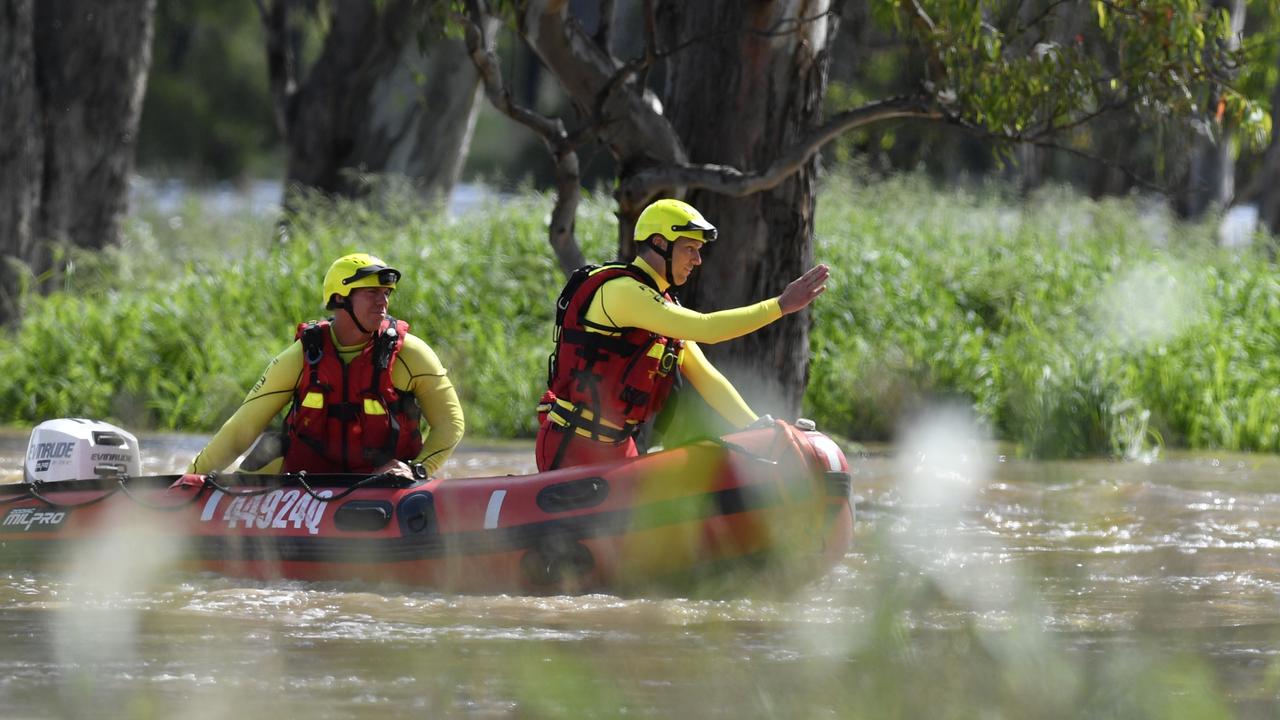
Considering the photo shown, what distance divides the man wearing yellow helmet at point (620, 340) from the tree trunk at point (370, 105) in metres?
11.0

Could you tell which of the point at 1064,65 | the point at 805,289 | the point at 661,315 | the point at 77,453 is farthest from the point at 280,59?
the point at 805,289

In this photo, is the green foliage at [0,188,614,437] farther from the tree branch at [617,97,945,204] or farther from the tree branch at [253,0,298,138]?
the tree branch at [617,97,945,204]

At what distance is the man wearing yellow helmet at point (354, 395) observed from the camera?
768 cm

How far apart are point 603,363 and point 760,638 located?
1.52 metres

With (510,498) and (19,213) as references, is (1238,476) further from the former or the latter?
(19,213)

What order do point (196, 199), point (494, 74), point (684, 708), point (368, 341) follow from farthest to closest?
point (196, 199) < point (494, 74) < point (368, 341) < point (684, 708)

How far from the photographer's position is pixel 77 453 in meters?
8.00

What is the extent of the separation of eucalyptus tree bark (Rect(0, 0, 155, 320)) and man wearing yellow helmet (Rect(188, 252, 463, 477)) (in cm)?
838

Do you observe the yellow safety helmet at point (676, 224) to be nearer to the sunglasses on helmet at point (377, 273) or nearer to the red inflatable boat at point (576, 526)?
the red inflatable boat at point (576, 526)

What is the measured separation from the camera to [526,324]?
14.2m

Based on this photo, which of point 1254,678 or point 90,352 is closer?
point 1254,678

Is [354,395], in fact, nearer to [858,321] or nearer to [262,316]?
[858,321]

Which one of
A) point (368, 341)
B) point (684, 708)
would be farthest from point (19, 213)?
point (684, 708)

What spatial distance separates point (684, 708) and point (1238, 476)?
22.1 feet
